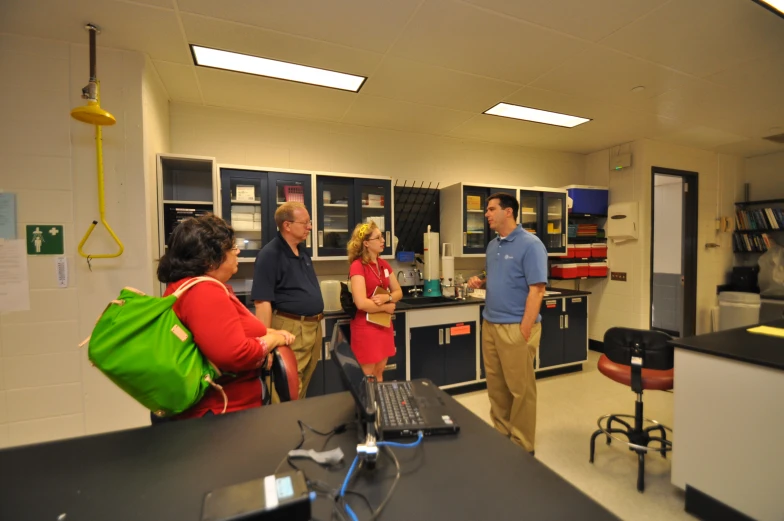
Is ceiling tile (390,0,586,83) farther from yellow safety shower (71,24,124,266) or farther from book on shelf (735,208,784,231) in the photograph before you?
book on shelf (735,208,784,231)

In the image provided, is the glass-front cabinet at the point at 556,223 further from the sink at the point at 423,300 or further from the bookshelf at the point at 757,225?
the bookshelf at the point at 757,225

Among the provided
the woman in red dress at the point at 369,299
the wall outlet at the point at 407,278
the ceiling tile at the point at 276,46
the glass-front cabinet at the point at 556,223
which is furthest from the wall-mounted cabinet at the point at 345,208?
A: the glass-front cabinet at the point at 556,223

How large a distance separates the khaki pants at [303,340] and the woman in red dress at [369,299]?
0.29 meters

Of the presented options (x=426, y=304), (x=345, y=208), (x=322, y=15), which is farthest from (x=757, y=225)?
(x=322, y=15)

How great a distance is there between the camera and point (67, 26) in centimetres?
A: 194

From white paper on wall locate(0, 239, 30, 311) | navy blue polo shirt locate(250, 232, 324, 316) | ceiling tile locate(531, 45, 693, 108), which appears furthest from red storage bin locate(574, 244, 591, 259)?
white paper on wall locate(0, 239, 30, 311)

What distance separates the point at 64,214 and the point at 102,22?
117cm

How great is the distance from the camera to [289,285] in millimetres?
2127

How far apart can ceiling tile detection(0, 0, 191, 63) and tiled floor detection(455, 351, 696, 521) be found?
3173 millimetres

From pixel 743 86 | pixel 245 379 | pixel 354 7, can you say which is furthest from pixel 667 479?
pixel 354 7

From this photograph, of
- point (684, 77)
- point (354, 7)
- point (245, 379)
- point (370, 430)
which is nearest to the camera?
point (370, 430)

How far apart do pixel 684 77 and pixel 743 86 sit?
0.63m

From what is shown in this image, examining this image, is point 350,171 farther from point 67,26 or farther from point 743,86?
point 743,86

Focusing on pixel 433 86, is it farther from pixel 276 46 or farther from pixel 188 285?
pixel 188 285
